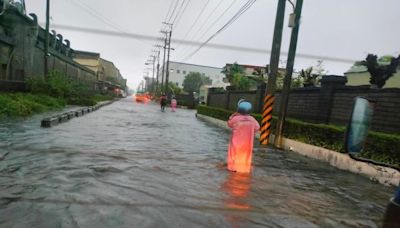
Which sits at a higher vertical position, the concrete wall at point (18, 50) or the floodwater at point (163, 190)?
the concrete wall at point (18, 50)

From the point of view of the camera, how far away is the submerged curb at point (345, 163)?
9823 mm

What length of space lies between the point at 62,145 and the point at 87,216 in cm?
678

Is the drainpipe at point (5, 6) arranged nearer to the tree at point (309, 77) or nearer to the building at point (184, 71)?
the tree at point (309, 77)

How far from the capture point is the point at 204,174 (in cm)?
910

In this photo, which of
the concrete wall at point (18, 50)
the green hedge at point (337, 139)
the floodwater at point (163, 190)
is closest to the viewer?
the floodwater at point (163, 190)

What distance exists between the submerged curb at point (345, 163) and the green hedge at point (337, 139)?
0.21 metres

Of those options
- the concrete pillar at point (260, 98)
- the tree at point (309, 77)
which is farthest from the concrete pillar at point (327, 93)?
the concrete pillar at point (260, 98)

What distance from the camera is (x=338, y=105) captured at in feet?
50.1

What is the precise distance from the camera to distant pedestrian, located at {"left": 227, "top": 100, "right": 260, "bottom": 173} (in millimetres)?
9312

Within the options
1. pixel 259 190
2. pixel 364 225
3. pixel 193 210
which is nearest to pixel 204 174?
pixel 259 190

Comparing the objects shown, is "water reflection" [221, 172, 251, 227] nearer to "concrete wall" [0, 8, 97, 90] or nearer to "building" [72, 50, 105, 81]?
"concrete wall" [0, 8, 97, 90]

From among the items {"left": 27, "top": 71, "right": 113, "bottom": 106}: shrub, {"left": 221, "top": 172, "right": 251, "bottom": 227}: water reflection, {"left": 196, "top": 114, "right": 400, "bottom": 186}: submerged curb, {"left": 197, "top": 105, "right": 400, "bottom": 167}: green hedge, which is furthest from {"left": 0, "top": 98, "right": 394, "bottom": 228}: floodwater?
{"left": 27, "top": 71, "right": 113, "bottom": 106}: shrub

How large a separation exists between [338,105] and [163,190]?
1004 cm

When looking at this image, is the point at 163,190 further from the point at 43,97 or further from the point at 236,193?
the point at 43,97
